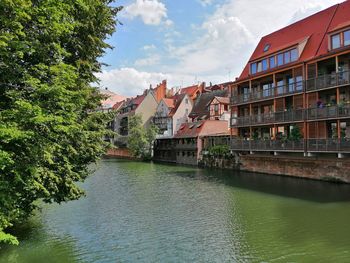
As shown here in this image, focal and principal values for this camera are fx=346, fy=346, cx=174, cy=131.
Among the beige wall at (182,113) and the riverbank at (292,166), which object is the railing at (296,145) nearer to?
the riverbank at (292,166)

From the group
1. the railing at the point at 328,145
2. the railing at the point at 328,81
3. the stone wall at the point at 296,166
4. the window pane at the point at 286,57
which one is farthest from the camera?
the window pane at the point at 286,57

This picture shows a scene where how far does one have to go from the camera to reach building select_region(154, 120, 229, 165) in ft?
172

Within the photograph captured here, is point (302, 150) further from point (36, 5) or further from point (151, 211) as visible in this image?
point (36, 5)

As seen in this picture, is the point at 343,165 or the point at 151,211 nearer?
the point at 151,211

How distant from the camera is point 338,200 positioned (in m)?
21.2

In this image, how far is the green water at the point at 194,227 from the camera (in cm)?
1241

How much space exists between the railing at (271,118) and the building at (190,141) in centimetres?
1061

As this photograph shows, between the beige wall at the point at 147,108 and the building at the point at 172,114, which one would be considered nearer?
the building at the point at 172,114

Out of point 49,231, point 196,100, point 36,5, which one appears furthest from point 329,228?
point 196,100

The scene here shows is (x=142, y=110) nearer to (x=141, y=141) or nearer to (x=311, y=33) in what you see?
(x=141, y=141)

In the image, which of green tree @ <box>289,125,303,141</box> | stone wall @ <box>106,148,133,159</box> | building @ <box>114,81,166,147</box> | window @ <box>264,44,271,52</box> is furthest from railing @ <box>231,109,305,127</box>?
stone wall @ <box>106,148,133,159</box>

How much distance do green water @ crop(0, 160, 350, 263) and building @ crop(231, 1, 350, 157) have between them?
5.20 metres

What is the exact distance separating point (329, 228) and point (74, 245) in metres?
10.9

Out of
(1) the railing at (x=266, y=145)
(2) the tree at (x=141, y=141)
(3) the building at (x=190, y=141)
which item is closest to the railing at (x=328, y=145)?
(1) the railing at (x=266, y=145)
